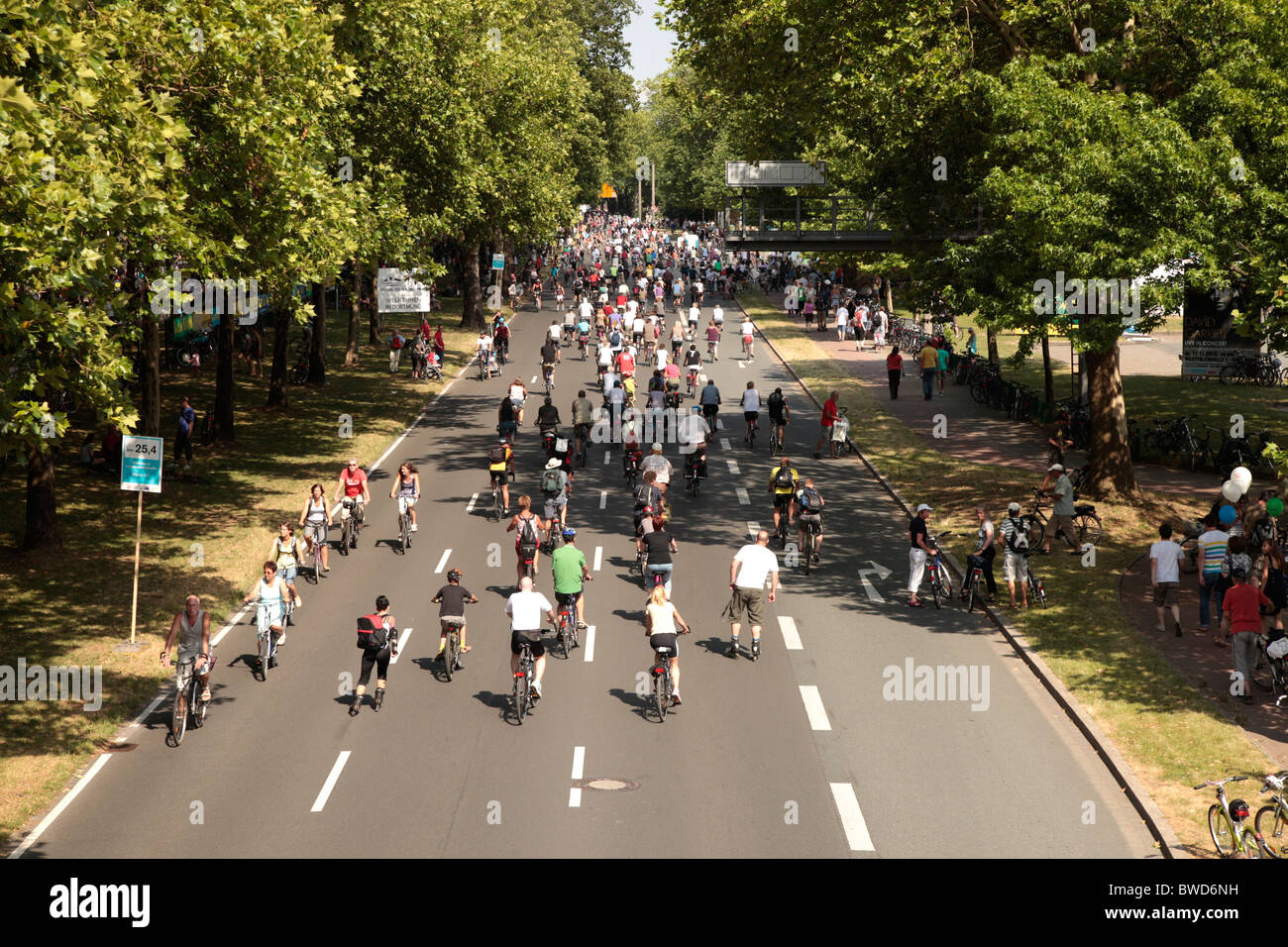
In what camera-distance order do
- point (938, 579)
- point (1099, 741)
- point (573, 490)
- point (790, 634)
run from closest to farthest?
point (1099, 741) → point (790, 634) → point (938, 579) → point (573, 490)

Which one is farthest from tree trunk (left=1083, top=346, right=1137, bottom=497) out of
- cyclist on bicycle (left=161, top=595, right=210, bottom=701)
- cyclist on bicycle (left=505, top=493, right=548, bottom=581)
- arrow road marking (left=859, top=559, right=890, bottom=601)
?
cyclist on bicycle (left=161, top=595, right=210, bottom=701)

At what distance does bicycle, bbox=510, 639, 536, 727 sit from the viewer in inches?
651

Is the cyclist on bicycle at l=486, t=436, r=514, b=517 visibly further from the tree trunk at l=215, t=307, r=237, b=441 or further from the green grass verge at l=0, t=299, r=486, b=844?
the tree trunk at l=215, t=307, r=237, b=441

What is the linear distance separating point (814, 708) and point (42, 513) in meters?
14.8

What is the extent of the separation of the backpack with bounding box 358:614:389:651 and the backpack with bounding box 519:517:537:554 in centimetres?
454

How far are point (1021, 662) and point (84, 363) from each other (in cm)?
1324

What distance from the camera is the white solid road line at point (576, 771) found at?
1412 cm

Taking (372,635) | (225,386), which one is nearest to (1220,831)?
(372,635)

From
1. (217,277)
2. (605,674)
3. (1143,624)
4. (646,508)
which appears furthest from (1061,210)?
(217,277)

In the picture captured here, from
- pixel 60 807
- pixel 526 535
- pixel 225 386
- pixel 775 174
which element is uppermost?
pixel 775 174

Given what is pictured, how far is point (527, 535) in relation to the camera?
2148cm

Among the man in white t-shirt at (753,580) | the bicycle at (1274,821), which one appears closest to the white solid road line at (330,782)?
the man in white t-shirt at (753,580)

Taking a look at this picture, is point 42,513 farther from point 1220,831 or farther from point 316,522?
point 1220,831
